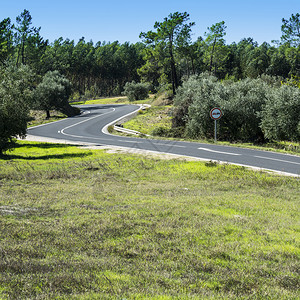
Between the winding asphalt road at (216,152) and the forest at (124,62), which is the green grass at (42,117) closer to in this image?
the forest at (124,62)

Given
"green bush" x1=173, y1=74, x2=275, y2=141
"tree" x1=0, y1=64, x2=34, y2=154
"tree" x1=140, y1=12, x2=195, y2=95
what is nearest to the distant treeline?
"tree" x1=140, y1=12, x2=195, y2=95

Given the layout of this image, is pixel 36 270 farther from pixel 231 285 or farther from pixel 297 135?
pixel 297 135

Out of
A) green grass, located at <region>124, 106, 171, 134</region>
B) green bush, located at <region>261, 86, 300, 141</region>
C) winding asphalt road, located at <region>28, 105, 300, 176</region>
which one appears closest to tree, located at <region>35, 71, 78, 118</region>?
green grass, located at <region>124, 106, 171, 134</region>

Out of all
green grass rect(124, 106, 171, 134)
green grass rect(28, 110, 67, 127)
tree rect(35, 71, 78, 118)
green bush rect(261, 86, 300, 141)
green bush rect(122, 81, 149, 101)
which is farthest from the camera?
green bush rect(122, 81, 149, 101)

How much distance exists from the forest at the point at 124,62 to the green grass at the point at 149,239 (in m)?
16.0

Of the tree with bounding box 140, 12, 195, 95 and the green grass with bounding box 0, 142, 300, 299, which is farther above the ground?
the tree with bounding box 140, 12, 195, 95

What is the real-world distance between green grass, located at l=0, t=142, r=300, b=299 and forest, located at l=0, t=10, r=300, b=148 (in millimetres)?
16047

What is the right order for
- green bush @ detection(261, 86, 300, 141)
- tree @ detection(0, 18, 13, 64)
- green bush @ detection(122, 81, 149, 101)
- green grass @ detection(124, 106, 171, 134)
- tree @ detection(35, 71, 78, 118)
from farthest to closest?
green bush @ detection(122, 81, 149, 101)
tree @ detection(0, 18, 13, 64)
tree @ detection(35, 71, 78, 118)
green grass @ detection(124, 106, 171, 134)
green bush @ detection(261, 86, 300, 141)

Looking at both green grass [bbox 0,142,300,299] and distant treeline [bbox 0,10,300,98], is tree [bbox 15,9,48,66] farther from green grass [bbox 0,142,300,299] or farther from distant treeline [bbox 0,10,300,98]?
green grass [bbox 0,142,300,299]

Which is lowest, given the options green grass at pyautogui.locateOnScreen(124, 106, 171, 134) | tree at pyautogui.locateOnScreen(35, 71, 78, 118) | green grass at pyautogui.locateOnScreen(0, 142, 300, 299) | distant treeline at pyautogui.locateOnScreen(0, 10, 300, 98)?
green grass at pyautogui.locateOnScreen(0, 142, 300, 299)

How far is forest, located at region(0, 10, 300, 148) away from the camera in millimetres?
51688

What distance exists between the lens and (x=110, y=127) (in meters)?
41.3

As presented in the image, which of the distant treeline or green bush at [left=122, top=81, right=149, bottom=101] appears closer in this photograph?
the distant treeline

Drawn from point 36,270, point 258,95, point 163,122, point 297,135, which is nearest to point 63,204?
point 36,270
